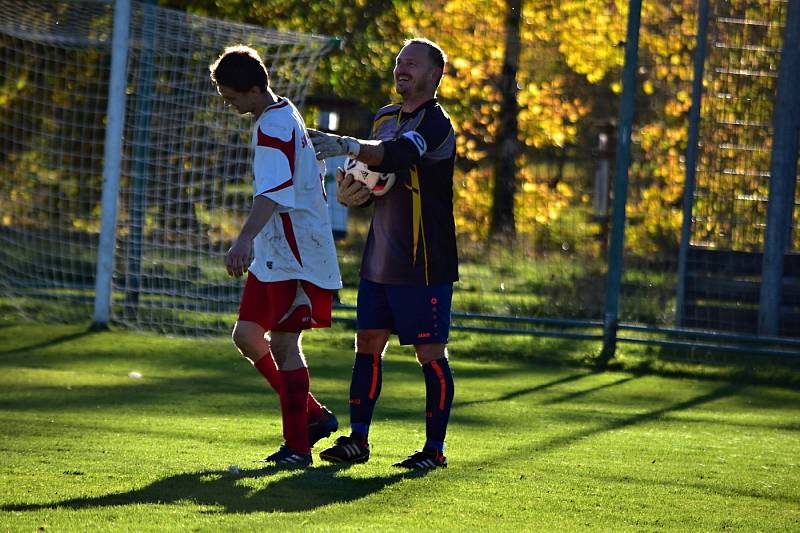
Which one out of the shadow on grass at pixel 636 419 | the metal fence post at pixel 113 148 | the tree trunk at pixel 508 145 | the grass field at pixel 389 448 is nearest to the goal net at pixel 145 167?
the metal fence post at pixel 113 148

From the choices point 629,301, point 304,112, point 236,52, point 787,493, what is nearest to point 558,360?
point 629,301

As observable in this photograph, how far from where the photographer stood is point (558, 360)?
34.9 ft

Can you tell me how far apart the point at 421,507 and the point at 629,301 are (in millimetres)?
6919

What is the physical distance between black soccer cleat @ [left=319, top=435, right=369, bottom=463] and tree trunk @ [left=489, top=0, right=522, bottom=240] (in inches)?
236

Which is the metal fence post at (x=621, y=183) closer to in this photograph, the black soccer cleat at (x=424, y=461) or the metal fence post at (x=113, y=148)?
the metal fence post at (x=113, y=148)

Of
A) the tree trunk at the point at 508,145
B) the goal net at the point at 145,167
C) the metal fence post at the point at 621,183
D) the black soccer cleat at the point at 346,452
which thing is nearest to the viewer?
the black soccer cleat at the point at 346,452

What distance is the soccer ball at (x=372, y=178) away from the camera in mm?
5566

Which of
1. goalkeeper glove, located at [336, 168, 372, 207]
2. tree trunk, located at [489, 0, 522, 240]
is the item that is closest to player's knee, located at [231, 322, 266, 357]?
goalkeeper glove, located at [336, 168, 372, 207]

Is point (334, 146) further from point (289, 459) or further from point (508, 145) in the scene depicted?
point (508, 145)

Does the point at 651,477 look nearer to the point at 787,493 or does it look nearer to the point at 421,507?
the point at 787,493

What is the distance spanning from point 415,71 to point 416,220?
629 mm

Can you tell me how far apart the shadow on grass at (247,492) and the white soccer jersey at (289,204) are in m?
0.84

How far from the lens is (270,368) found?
19.0 ft

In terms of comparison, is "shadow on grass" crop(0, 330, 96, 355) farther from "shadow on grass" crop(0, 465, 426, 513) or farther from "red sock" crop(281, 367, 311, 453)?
"shadow on grass" crop(0, 465, 426, 513)
